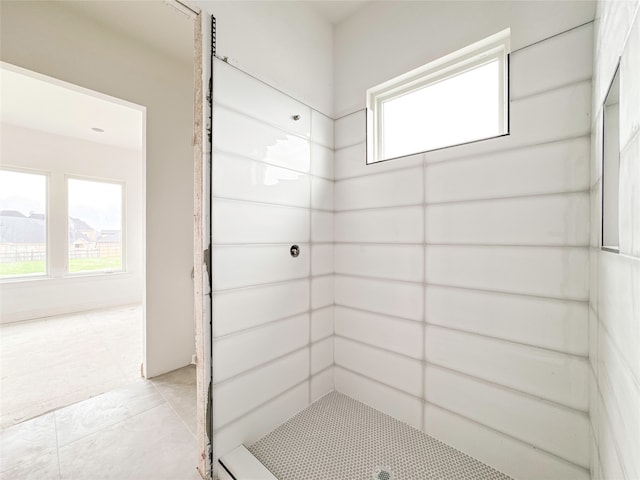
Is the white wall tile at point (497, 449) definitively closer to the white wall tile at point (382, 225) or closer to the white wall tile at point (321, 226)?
the white wall tile at point (382, 225)

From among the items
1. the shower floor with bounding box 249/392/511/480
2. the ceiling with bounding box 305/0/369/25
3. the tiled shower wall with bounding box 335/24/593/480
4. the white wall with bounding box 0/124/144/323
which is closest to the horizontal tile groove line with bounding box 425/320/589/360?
the tiled shower wall with bounding box 335/24/593/480

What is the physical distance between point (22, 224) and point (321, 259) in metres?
4.92

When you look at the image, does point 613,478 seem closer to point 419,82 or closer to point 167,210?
point 419,82

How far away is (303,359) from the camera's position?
166 centimetres

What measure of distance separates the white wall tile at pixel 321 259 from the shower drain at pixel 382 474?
1062 mm

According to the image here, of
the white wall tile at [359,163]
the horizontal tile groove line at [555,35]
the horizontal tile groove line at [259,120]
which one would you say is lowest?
the white wall tile at [359,163]

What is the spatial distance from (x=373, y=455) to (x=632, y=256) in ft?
4.49

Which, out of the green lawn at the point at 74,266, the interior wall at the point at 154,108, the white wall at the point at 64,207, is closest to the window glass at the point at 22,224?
the green lawn at the point at 74,266

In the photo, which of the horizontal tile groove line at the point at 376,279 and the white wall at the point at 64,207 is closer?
the horizontal tile groove line at the point at 376,279

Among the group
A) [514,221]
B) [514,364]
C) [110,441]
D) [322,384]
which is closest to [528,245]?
[514,221]

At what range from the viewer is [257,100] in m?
1.42

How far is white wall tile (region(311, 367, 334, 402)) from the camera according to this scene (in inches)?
68.2

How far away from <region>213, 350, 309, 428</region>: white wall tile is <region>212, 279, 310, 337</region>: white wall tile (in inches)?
10.5

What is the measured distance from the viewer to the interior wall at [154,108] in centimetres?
169
